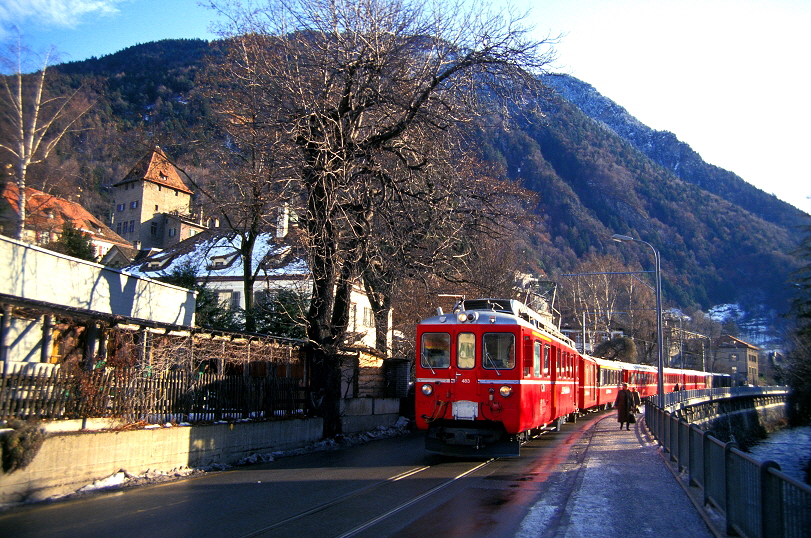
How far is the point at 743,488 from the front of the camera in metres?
7.18

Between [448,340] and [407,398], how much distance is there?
11665mm

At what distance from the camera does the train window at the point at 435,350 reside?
14.4 meters

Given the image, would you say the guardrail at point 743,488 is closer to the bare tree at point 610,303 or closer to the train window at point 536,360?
the train window at point 536,360

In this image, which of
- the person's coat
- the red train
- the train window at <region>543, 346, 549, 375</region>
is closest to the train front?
the red train

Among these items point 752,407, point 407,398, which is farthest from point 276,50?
point 752,407

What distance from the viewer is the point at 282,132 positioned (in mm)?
17312

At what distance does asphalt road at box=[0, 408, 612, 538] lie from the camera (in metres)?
7.64

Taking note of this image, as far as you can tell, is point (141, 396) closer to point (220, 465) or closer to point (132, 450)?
point (132, 450)

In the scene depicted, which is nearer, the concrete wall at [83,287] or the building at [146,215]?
the concrete wall at [83,287]

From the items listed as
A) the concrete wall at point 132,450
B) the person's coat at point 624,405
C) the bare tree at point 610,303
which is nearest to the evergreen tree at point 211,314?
the concrete wall at point 132,450

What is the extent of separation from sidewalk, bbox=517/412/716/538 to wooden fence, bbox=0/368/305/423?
7263mm

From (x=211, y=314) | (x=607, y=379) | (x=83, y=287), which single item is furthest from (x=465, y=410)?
(x=607, y=379)

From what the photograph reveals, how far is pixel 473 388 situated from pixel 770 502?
26.4 ft

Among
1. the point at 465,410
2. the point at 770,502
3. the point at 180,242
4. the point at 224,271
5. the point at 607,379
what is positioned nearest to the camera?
the point at 770,502
